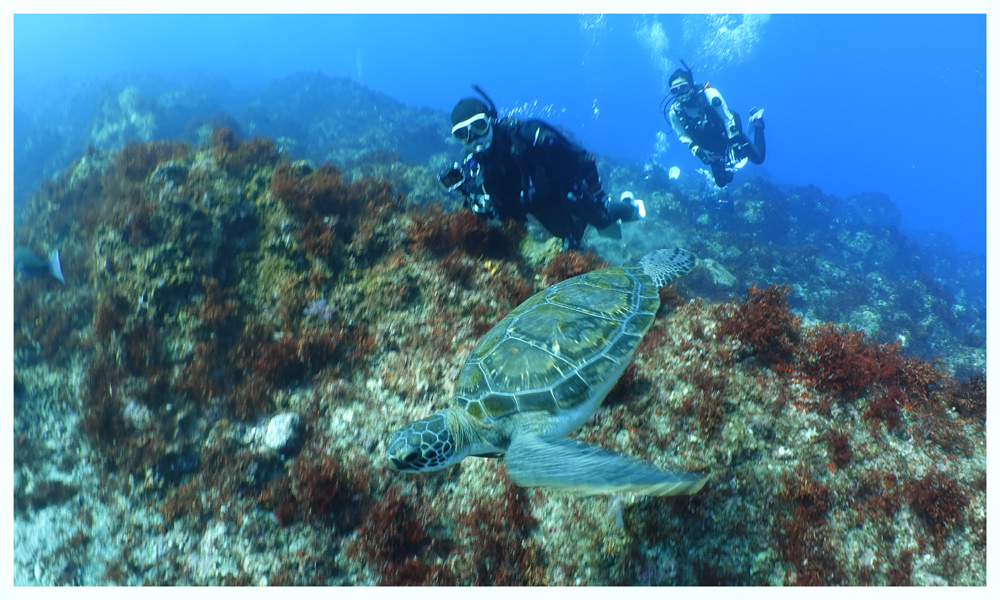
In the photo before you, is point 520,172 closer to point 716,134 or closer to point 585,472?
point 585,472

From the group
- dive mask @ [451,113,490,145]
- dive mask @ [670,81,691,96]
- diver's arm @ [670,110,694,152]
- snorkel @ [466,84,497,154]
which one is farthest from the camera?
diver's arm @ [670,110,694,152]

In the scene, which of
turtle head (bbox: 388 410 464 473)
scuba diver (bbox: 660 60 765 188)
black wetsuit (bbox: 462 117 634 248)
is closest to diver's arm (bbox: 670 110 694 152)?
scuba diver (bbox: 660 60 765 188)

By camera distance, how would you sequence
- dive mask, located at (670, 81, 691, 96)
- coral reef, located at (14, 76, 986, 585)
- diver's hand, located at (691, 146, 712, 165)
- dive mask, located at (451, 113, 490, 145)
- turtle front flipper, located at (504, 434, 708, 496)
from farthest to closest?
diver's hand, located at (691, 146, 712, 165) → dive mask, located at (670, 81, 691, 96) → dive mask, located at (451, 113, 490, 145) → coral reef, located at (14, 76, 986, 585) → turtle front flipper, located at (504, 434, 708, 496)

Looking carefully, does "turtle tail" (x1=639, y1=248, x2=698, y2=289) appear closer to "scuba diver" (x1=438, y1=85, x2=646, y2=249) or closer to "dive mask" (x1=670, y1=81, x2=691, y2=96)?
"scuba diver" (x1=438, y1=85, x2=646, y2=249)

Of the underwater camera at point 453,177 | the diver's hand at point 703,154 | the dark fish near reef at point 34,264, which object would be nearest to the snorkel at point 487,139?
the underwater camera at point 453,177

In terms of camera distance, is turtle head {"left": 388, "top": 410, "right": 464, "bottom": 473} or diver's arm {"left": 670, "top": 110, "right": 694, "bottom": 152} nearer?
turtle head {"left": 388, "top": 410, "right": 464, "bottom": 473}

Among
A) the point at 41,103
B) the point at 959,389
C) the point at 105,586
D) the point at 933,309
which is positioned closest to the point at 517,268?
the point at 959,389

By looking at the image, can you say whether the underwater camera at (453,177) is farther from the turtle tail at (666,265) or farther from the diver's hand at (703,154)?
the diver's hand at (703,154)

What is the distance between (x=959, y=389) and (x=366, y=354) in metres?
5.47

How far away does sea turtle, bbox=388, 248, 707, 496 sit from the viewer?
266cm

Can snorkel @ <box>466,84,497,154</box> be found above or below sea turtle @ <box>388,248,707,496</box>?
above

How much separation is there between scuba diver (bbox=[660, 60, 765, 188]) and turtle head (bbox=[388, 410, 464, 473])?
1316 centimetres

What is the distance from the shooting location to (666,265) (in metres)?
4.22

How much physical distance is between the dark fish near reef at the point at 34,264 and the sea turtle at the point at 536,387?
255 inches
